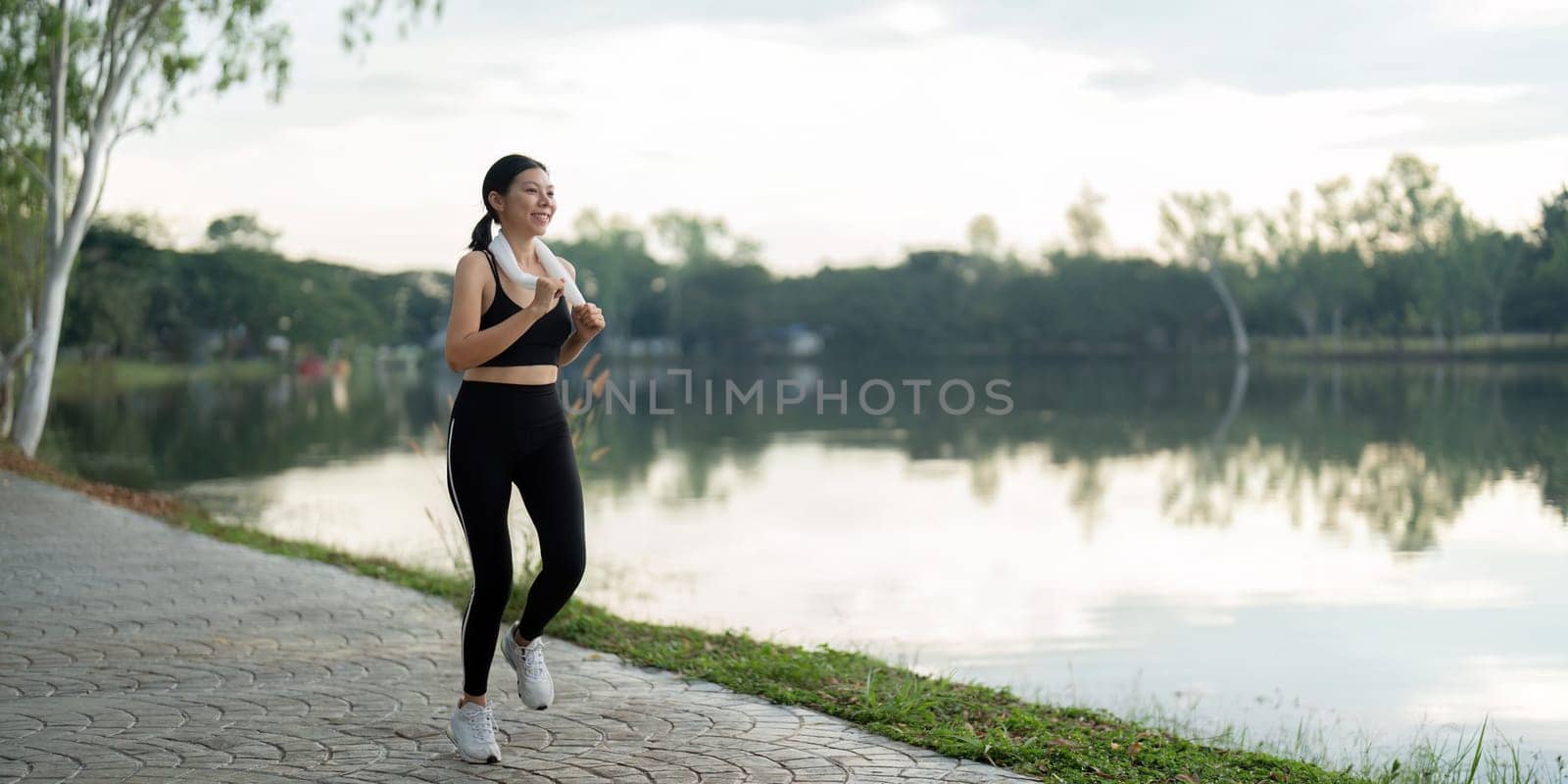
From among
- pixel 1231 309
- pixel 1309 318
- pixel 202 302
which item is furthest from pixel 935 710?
pixel 1231 309

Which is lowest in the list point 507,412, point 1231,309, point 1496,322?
point 507,412

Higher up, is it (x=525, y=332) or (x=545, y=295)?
(x=545, y=295)

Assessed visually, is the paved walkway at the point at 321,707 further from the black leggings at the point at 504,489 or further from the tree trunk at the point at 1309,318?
the tree trunk at the point at 1309,318

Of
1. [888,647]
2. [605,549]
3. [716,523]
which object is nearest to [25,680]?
[888,647]

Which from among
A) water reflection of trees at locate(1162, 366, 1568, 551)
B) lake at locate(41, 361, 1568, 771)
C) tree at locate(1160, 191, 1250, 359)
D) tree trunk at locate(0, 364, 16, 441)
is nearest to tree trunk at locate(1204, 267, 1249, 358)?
tree at locate(1160, 191, 1250, 359)

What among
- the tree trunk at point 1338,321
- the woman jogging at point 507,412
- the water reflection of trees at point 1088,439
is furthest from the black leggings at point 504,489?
the tree trunk at point 1338,321

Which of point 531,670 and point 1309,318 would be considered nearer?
point 531,670

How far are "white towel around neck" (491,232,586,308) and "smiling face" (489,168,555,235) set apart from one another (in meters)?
0.05

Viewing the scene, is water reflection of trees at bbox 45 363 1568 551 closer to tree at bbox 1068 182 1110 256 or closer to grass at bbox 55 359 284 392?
grass at bbox 55 359 284 392

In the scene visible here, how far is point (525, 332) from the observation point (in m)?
3.95

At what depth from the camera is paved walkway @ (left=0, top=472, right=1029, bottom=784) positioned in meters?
4.14

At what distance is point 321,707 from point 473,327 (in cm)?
178

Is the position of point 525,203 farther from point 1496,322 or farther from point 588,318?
point 1496,322

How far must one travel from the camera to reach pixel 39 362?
46.1 ft
